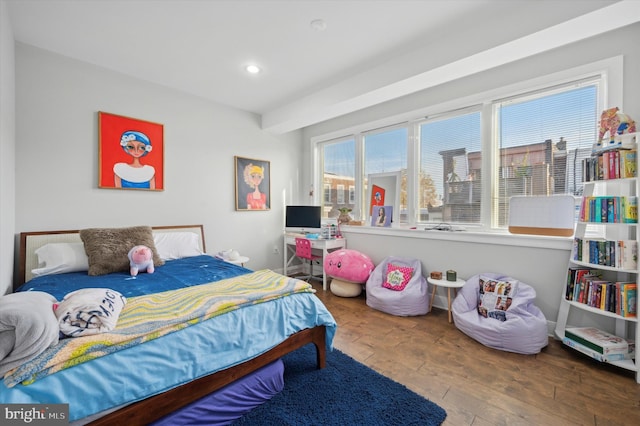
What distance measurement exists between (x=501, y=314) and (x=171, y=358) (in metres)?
2.55

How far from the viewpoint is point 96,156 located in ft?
9.52

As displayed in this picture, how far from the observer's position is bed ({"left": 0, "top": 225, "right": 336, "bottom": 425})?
1.02 metres

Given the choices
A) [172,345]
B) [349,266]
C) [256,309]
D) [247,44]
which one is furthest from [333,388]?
[247,44]

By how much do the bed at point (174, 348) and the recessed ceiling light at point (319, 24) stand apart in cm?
205

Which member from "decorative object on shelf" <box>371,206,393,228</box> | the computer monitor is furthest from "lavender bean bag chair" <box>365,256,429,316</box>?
the computer monitor

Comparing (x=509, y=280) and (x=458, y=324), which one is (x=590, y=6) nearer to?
(x=509, y=280)

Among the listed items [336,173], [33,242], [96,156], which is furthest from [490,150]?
[33,242]

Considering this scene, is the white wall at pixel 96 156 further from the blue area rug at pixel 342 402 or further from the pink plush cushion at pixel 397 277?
the blue area rug at pixel 342 402

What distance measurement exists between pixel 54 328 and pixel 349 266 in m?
2.84

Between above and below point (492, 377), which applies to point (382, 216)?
above

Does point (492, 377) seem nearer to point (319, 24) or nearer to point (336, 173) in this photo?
point (319, 24)

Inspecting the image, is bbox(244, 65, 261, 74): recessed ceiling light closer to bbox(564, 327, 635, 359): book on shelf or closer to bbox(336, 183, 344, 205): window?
bbox(336, 183, 344, 205): window

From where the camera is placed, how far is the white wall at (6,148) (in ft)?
6.12

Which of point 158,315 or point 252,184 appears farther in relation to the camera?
point 252,184
